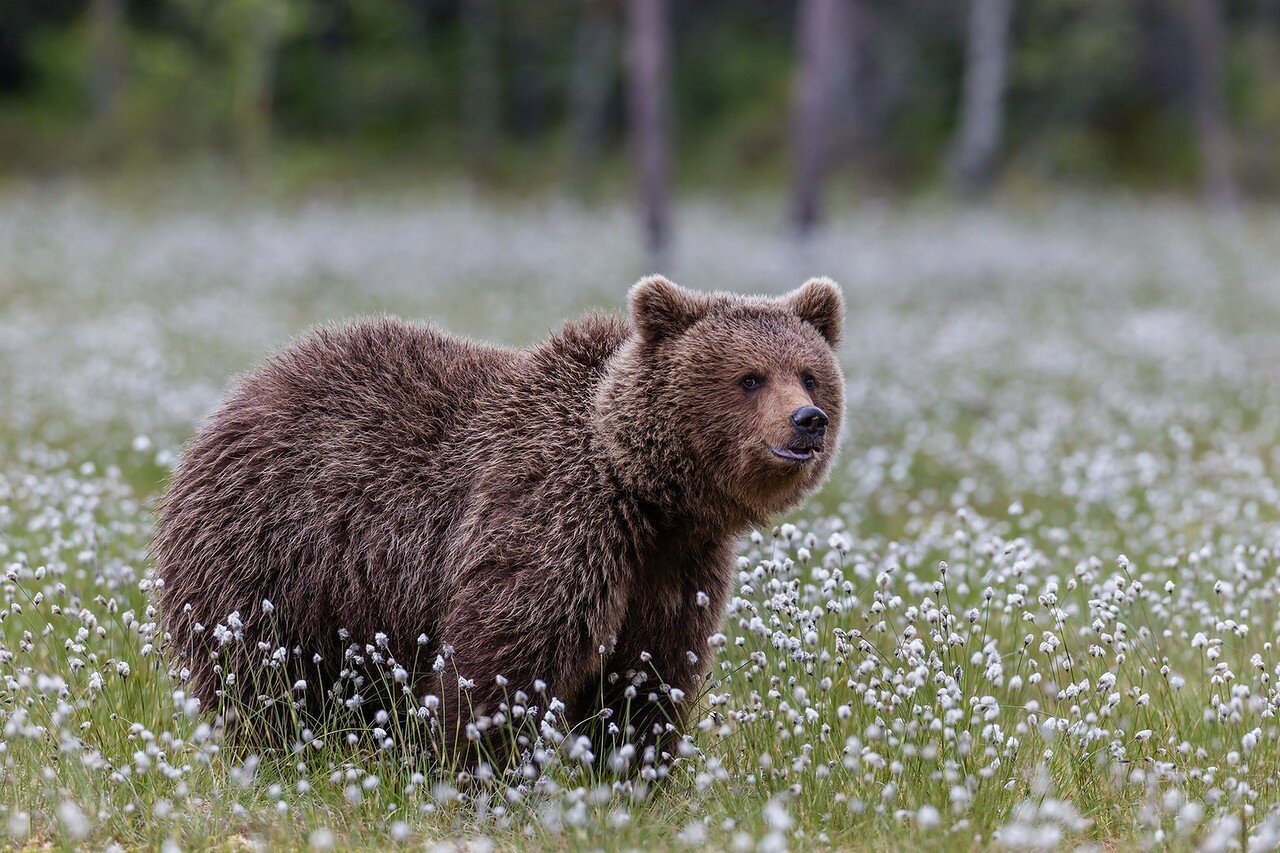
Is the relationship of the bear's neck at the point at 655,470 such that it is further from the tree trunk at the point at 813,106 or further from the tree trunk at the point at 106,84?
the tree trunk at the point at 106,84

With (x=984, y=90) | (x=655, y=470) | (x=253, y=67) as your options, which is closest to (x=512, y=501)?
(x=655, y=470)

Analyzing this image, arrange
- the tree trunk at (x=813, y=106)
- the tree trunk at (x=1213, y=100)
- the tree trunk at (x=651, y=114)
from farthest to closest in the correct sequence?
the tree trunk at (x=1213, y=100)
the tree trunk at (x=813, y=106)
the tree trunk at (x=651, y=114)

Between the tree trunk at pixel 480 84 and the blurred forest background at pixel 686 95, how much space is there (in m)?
0.10

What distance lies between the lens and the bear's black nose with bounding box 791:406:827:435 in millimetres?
4742

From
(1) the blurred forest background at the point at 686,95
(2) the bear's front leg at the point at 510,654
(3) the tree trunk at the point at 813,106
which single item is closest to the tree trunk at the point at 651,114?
(3) the tree trunk at the point at 813,106

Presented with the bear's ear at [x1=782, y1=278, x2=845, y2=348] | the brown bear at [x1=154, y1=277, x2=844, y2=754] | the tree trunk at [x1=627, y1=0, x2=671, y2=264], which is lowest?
the brown bear at [x1=154, y1=277, x2=844, y2=754]

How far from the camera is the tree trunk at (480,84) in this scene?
134 ft

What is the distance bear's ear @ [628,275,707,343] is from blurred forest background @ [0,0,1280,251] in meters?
28.0

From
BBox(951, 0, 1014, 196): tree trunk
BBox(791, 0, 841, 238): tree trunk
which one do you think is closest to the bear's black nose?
BBox(791, 0, 841, 238): tree trunk

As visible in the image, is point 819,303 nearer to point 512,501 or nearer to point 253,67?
point 512,501

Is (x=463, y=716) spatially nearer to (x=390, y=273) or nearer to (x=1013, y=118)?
(x=390, y=273)

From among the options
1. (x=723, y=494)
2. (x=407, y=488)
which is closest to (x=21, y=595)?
(x=407, y=488)

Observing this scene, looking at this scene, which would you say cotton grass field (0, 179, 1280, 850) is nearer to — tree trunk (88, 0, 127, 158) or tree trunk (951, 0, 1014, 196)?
tree trunk (951, 0, 1014, 196)

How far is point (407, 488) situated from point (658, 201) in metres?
16.1
